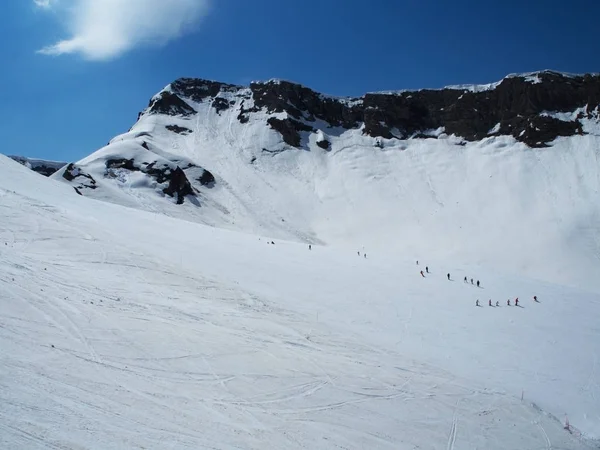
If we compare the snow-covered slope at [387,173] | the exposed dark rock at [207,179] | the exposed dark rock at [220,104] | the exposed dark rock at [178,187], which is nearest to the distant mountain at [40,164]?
the snow-covered slope at [387,173]

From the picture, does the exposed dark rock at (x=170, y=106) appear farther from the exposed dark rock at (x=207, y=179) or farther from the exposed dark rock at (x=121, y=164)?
→ the exposed dark rock at (x=121, y=164)

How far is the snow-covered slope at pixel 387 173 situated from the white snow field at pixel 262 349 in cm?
3354

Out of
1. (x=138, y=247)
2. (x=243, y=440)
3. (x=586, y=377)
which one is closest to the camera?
(x=243, y=440)

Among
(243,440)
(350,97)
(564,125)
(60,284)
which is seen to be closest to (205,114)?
(350,97)

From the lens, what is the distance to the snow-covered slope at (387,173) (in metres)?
59.9

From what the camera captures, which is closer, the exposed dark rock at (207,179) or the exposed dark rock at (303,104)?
the exposed dark rock at (207,179)

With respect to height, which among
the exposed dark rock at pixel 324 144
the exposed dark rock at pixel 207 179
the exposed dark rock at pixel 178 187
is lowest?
the exposed dark rock at pixel 178 187

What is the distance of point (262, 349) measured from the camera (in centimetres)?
1449

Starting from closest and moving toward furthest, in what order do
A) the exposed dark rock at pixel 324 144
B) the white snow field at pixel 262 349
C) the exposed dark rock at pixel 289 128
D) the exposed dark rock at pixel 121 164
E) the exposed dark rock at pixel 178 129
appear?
the white snow field at pixel 262 349
the exposed dark rock at pixel 121 164
the exposed dark rock at pixel 324 144
the exposed dark rock at pixel 289 128
the exposed dark rock at pixel 178 129

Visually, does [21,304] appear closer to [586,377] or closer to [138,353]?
[138,353]

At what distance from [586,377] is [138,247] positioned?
23.0 m

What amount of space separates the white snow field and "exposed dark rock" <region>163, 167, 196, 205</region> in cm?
3953

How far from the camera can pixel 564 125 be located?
Answer: 8606cm

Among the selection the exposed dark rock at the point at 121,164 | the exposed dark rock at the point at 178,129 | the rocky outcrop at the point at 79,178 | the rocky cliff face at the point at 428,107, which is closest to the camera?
the rocky outcrop at the point at 79,178
